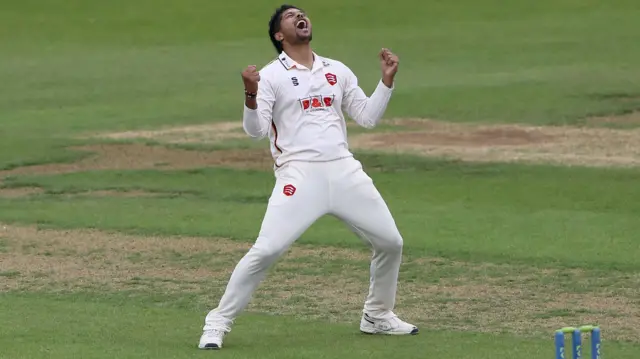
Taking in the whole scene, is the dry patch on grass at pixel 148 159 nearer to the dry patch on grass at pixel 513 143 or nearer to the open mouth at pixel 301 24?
the dry patch on grass at pixel 513 143

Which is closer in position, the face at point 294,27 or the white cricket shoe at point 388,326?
the face at point 294,27

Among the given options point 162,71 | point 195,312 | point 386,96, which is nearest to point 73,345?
point 195,312

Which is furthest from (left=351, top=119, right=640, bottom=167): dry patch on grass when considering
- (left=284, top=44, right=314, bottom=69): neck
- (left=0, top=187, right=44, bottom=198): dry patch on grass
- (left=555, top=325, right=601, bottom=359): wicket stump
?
(left=555, top=325, right=601, bottom=359): wicket stump

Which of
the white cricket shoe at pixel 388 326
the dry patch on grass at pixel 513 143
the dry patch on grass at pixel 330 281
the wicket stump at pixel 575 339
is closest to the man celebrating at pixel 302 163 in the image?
the white cricket shoe at pixel 388 326

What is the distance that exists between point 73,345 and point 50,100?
17721 millimetres

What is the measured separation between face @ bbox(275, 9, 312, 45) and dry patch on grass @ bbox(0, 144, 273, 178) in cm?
971

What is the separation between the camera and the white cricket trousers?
9.07 metres

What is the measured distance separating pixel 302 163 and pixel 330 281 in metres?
3.00

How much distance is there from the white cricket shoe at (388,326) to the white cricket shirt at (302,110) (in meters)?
1.25

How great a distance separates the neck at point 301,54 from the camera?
941 cm

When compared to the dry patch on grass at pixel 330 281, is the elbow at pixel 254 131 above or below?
above

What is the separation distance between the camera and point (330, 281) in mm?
12031

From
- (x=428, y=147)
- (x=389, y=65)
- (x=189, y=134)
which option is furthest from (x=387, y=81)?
(x=189, y=134)

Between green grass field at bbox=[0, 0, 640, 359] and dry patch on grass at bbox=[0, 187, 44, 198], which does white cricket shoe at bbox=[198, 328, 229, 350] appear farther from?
dry patch on grass at bbox=[0, 187, 44, 198]
